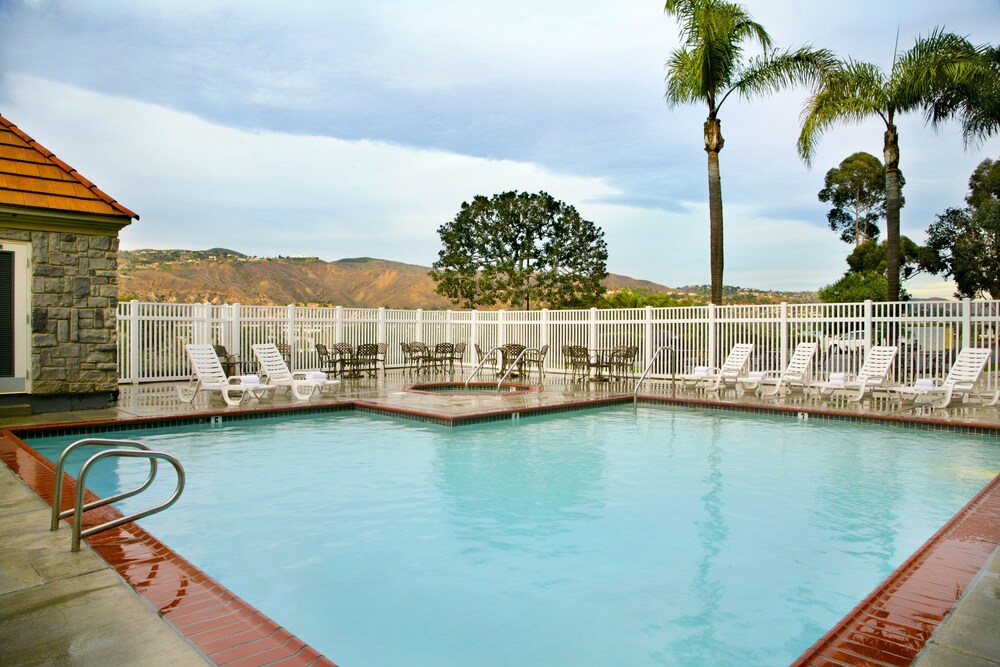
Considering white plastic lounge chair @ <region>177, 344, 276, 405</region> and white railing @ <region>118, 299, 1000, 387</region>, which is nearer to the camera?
white plastic lounge chair @ <region>177, 344, 276, 405</region>

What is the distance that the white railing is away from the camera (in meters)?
11.9

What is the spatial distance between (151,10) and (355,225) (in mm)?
18694

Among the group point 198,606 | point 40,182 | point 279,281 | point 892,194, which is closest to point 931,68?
point 892,194

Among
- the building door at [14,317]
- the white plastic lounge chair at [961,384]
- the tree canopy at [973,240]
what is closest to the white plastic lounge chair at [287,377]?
the building door at [14,317]

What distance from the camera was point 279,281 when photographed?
56.3m

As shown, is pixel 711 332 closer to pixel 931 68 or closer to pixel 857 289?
→ pixel 931 68

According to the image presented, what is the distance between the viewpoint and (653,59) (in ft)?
58.3

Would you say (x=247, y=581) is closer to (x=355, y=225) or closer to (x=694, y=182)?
(x=694, y=182)

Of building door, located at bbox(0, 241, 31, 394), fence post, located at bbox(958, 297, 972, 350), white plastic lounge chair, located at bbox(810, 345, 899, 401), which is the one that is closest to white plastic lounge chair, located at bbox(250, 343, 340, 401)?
building door, located at bbox(0, 241, 31, 394)

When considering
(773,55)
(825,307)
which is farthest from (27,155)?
(773,55)

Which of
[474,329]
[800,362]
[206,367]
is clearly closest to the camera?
[206,367]

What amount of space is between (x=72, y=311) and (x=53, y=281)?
47cm

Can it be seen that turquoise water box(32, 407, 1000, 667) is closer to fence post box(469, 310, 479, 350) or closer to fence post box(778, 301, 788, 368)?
fence post box(778, 301, 788, 368)

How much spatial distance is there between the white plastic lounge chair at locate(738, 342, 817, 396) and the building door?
1176 centimetres
